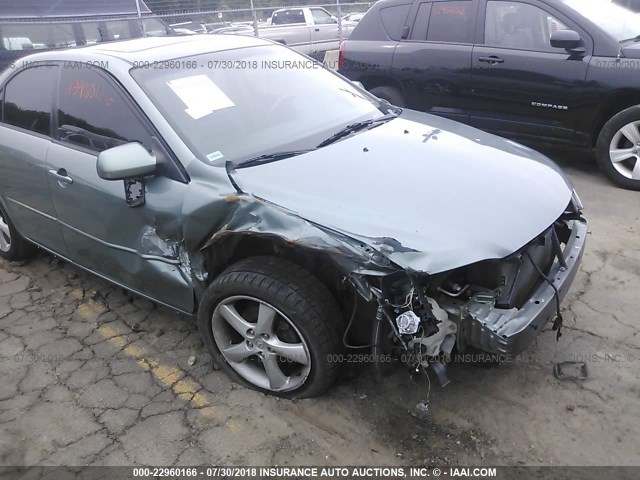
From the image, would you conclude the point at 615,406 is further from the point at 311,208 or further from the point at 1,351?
the point at 1,351

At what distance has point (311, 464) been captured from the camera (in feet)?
7.61

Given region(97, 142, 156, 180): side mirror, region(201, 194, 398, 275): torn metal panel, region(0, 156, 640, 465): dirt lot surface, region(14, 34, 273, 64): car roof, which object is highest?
region(14, 34, 273, 64): car roof

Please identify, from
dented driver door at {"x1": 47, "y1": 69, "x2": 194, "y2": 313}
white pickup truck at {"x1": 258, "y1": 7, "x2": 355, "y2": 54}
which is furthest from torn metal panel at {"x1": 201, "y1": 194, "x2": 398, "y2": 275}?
white pickup truck at {"x1": 258, "y1": 7, "x2": 355, "y2": 54}

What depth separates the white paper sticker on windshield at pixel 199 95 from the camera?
2786 millimetres

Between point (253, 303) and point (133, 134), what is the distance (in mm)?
1073

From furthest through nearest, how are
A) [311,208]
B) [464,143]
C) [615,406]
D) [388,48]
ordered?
[388,48], [464,143], [615,406], [311,208]

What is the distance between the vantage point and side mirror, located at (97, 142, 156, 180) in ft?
8.15

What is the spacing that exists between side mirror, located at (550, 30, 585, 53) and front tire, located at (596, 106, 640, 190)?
0.69m

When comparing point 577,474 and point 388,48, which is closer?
point 577,474

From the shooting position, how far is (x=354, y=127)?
3.12 metres

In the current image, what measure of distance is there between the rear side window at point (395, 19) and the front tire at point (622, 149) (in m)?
2.40

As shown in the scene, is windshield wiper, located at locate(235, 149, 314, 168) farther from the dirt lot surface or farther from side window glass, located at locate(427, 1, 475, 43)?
side window glass, located at locate(427, 1, 475, 43)

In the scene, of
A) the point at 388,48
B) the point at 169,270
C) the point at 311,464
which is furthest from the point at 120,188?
the point at 388,48

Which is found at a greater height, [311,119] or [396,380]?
[311,119]
